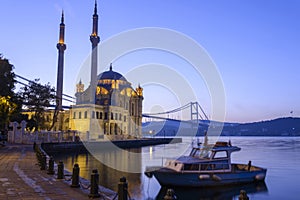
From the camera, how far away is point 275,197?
1956 centimetres

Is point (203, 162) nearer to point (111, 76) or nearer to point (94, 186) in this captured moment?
point (94, 186)

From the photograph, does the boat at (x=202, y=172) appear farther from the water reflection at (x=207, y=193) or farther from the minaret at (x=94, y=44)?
the minaret at (x=94, y=44)

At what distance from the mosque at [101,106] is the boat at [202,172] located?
160ft

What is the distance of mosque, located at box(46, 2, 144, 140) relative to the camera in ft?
241

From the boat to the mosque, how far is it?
4877 centimetres

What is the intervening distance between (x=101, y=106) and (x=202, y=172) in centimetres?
6115

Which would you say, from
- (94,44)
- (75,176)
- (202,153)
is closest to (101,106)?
(94,44)

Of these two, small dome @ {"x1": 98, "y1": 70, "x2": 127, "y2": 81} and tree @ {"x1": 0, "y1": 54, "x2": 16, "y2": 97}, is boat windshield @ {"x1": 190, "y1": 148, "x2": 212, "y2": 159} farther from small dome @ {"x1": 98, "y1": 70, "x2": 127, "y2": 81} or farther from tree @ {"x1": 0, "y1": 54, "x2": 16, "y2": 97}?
small dome @ {"x1": 98, "y1": 70, "x2": 127, "y2": 81}

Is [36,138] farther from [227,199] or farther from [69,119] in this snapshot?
[69,119]

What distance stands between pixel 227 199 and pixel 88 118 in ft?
194

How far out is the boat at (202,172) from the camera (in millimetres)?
19344

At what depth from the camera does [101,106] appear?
7875 centimetres

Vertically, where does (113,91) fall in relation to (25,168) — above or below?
above

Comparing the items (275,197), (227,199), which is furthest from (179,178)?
(275,197)
